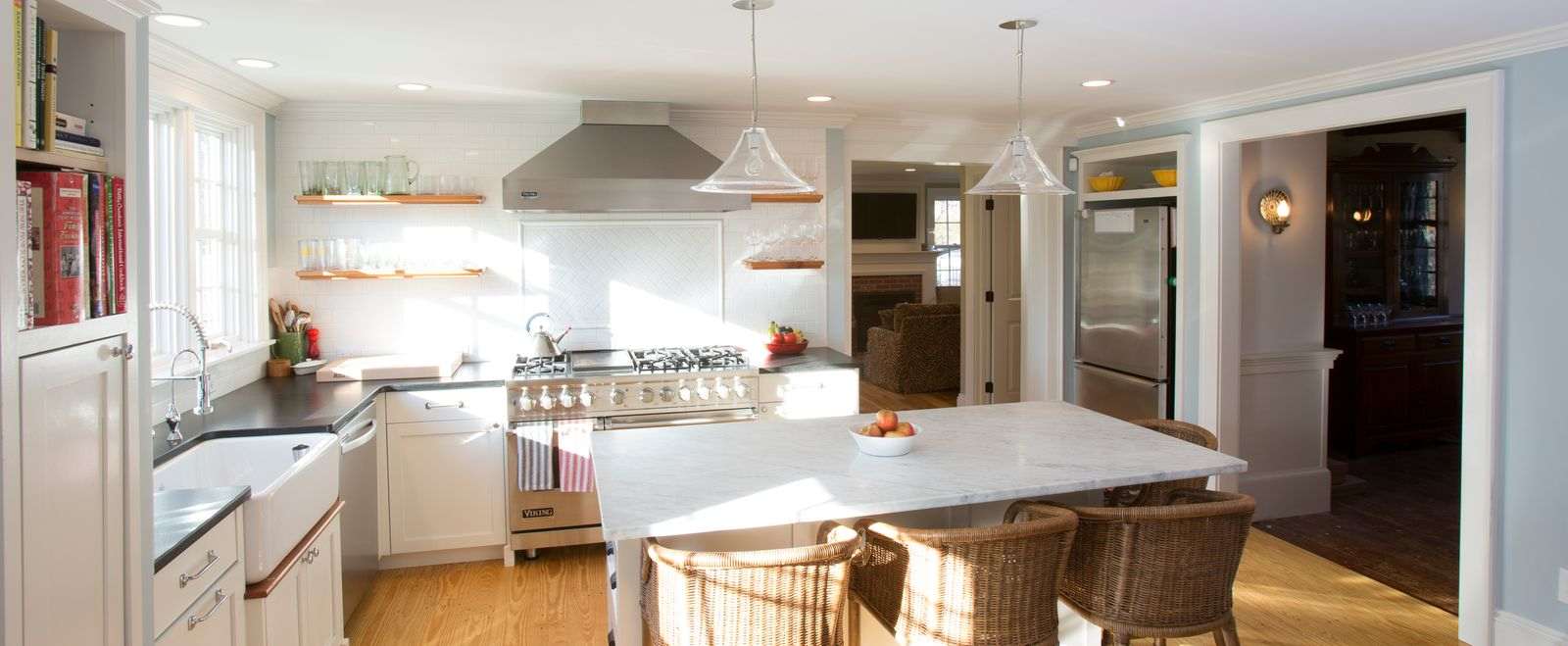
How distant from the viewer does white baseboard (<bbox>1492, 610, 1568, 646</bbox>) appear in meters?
3.41

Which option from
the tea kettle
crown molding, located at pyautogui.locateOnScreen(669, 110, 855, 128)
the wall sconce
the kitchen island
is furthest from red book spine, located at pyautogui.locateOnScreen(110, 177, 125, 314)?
the wall sconce

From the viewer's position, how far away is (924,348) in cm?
865

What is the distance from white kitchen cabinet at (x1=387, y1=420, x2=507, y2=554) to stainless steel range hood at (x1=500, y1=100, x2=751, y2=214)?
937 mm

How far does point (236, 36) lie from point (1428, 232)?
298 inches

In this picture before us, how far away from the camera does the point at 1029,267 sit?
19.5ft

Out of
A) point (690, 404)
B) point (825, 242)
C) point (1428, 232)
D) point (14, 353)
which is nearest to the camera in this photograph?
point (14, 353)

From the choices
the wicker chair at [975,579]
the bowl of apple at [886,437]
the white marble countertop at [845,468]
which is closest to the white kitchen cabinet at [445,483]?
the white marble countertop at [845,468]

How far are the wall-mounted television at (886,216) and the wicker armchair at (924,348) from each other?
3.97 meters

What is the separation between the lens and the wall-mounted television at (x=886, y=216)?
1266 centimetres

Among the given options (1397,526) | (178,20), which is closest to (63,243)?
(178,20)

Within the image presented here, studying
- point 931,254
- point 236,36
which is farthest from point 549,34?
point 931,254

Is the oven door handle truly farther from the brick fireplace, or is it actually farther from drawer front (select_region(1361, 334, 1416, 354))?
the brick fireplace

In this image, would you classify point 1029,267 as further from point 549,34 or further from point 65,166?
point 65,166

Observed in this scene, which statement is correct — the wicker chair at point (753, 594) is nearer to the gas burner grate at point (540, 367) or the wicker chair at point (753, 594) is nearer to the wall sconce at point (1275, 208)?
the gas burner grate at point (540, 367)
